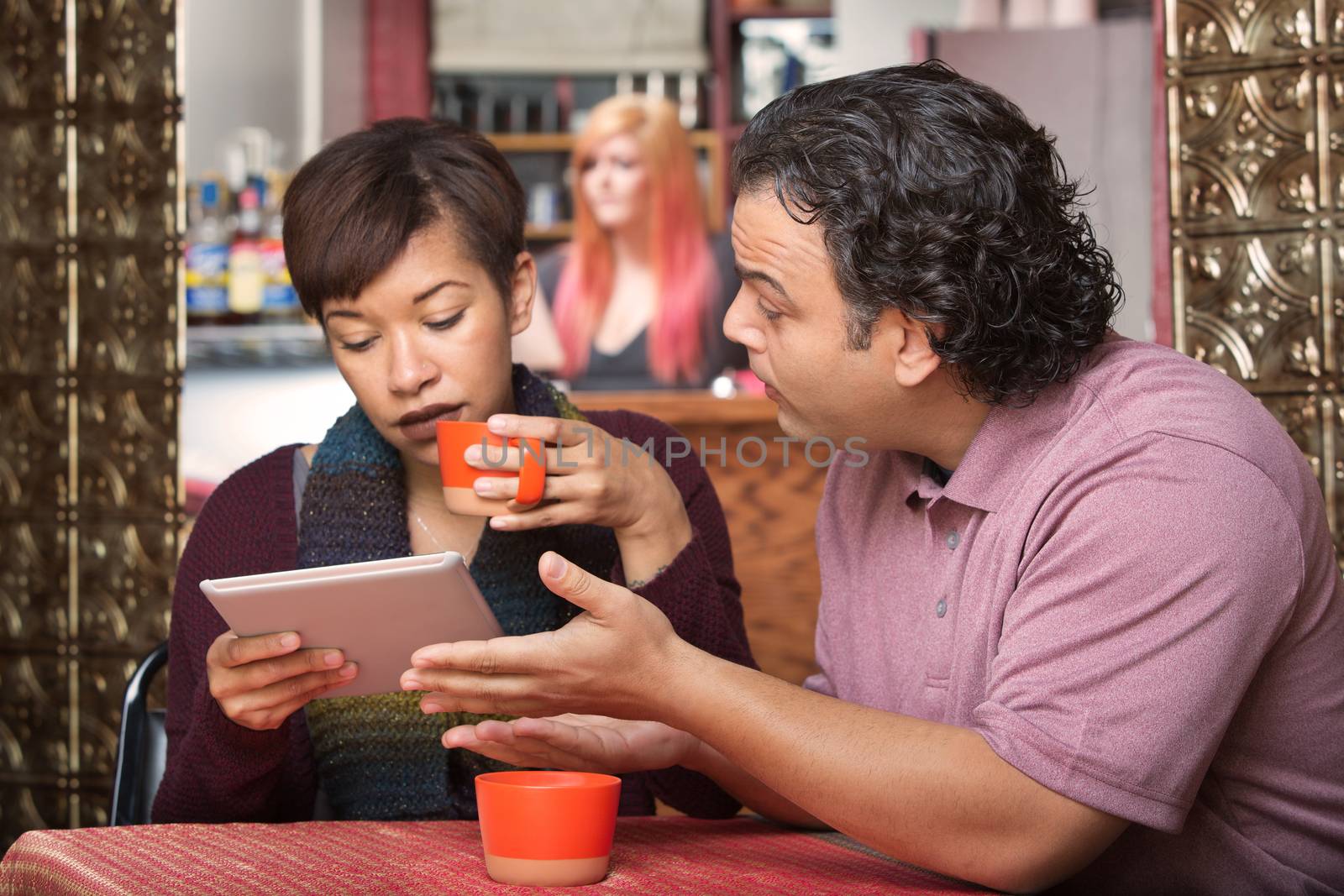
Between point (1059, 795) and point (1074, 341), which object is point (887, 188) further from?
point (1059, 795)

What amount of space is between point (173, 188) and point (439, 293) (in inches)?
47.1

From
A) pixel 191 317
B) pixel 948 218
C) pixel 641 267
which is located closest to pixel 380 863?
pixel 948 218

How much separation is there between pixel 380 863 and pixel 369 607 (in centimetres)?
20

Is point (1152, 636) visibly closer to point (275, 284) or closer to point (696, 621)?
point (696, 621)

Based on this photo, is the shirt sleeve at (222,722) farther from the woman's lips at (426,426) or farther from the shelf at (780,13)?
the shelf at (780,13)

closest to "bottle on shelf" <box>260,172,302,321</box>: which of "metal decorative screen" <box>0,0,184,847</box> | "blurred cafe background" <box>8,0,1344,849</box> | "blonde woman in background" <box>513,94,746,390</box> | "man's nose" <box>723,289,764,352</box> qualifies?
"blurred cafe background" <box>8,0,1344,849</box>

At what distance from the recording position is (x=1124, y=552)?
104cm

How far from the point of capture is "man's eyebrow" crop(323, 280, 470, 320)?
4.75ft

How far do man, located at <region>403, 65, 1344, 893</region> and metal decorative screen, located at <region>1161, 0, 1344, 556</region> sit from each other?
2.11ft

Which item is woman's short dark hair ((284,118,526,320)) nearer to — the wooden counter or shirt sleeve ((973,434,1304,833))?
shirt sleeve ((973,434,1304,833))

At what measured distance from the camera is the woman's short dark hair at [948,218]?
121cm

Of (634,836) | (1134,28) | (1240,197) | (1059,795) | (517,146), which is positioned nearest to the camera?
(1059,795)

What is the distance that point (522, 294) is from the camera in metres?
1.60

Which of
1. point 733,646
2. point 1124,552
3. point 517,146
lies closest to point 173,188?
point 733,646
